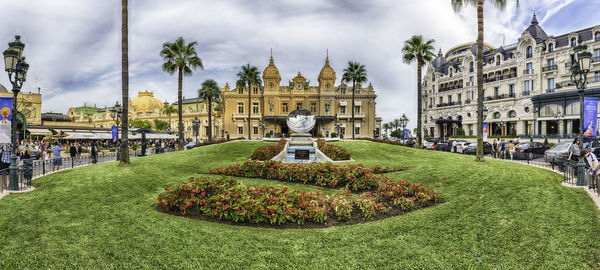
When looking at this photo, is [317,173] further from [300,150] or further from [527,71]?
[527,71]

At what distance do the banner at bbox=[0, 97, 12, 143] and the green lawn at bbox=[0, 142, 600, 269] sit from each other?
3.18 m

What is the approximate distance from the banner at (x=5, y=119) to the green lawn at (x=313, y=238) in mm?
3181

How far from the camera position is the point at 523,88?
52281mm

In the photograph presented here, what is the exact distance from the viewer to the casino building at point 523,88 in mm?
44125

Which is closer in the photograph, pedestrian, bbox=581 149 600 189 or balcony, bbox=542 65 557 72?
pedestrian, bbox=581 149 600 189

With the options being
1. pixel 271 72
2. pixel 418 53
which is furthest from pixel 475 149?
pixel 271 72

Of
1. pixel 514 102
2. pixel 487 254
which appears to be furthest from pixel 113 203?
pixel 514 102

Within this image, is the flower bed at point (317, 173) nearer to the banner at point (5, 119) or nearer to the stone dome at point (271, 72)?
the banner at point (5, 119)

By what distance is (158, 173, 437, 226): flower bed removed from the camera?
6.73 metres

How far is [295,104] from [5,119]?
1925 inches

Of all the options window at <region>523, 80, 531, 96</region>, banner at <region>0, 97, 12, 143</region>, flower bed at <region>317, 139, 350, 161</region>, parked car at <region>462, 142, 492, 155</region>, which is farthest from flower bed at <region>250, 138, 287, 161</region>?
window at <region>523, 80, 531, 96</region>

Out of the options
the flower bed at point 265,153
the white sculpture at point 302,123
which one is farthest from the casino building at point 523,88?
the flower bed at point 265,153

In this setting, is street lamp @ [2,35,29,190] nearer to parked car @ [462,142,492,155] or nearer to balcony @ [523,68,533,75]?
parked car @ [462,142,492,155]

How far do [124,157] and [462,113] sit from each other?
2542 inches
